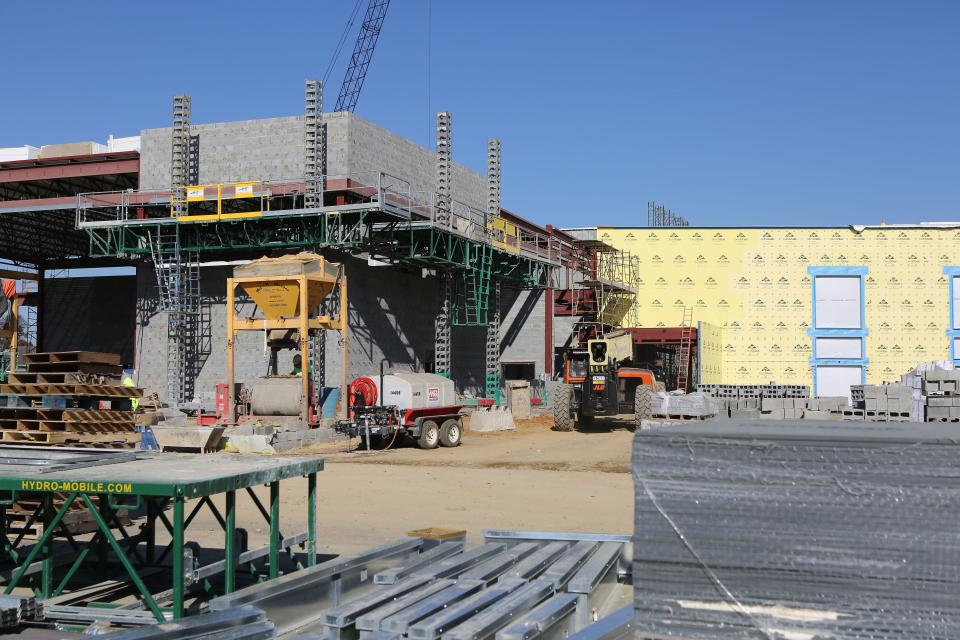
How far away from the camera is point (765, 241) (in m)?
45.7

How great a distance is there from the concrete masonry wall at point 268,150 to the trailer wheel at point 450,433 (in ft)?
36.7

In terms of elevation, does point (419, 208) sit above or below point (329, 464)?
above

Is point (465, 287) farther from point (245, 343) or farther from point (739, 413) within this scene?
point (739, 413)

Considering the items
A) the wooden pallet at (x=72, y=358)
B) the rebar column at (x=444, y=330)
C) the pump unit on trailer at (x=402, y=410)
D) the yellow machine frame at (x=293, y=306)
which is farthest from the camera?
the rebar column at (x=444, y=330)

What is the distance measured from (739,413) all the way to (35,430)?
18.7 metres

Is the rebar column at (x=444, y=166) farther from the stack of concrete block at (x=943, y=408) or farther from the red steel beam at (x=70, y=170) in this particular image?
the stack of concrete block at (x=943, y=408)

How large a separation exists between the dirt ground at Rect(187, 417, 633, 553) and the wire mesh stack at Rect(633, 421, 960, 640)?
28.2ft

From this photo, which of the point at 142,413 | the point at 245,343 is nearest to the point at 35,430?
the point at 142,413

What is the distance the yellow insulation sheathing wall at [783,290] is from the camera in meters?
44.6

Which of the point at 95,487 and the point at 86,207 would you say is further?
the point at 86,207

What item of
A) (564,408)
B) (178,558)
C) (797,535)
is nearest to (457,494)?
(178,558)

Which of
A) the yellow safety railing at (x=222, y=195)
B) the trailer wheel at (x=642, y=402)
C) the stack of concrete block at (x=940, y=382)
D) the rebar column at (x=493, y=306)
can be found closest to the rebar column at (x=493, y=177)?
the rebar column at (x=493, y=306)

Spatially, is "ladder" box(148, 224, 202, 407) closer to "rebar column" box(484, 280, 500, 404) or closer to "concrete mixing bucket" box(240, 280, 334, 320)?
"concrete mixing bucket" box(240, 280, 334, 320)

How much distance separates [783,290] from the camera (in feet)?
149
